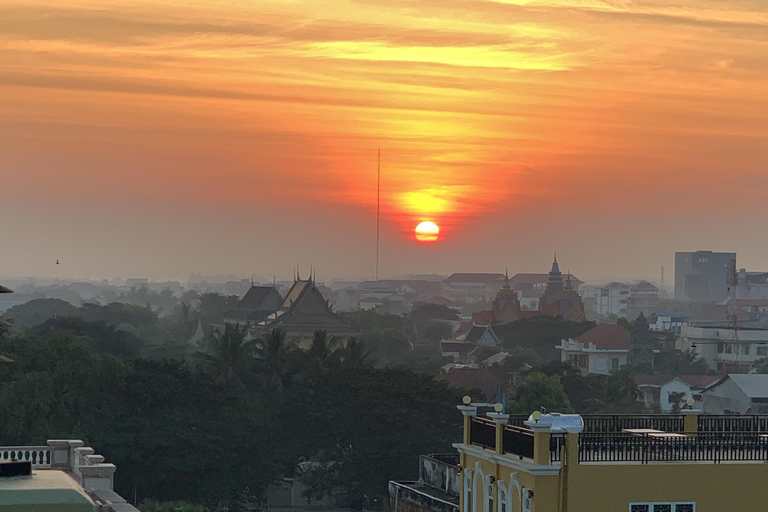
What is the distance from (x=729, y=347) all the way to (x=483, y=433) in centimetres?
13666

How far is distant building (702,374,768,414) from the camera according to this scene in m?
97.3

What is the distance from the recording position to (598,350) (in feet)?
492

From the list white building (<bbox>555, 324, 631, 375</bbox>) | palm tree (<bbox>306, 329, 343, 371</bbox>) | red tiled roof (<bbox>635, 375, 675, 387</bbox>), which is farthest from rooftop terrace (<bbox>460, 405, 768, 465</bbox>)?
white building (<bbox>555, 324, 631, 375</bbox>)

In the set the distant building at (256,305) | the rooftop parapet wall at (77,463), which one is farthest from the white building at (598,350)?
the rooftop parapet wall at (77,463)

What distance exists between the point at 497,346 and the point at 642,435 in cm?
13520

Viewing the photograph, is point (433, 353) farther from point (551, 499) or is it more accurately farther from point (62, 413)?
point (551, 499)

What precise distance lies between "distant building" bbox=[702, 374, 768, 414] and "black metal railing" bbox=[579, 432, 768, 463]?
76.6m

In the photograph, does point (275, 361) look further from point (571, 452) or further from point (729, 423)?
point (571, 452)

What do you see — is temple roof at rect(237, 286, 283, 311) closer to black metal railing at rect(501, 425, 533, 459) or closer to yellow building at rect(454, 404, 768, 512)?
black metal railing at rect(501, 425, 533, 459)

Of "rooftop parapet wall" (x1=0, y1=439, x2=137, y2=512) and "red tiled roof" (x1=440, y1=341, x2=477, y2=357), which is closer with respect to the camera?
"rooftop parapet wall" (x1=0, y1=439, x2=137, y2=512)

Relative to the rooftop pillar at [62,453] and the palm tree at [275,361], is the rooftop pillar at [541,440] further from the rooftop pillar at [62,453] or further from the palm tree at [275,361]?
the palm tree at [275,361]

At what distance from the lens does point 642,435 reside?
67.6 ft

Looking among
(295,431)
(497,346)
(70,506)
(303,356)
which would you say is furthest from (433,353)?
A: (70,506)

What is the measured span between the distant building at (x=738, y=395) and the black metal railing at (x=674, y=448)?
76.6 metres
